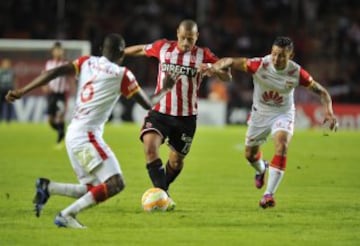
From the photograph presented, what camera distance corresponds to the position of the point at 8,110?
31.4 m

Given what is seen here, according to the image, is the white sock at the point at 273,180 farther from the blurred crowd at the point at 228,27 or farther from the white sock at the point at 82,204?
the blurred crowd at the point at 228,27

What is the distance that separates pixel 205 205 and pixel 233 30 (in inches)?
885

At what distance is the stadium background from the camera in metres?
32.5

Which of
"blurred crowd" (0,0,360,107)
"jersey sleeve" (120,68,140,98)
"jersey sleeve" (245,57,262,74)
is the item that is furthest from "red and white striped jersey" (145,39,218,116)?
"blurred crowd" (0,0,360,107)

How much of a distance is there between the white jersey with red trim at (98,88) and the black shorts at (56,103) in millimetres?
13141

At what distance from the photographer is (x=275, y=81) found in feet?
39.7

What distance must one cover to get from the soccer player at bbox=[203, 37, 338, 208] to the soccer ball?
1238mm

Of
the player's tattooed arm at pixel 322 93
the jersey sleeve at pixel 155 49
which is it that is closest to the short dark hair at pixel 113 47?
the jersey sleeve at pixel 155 49

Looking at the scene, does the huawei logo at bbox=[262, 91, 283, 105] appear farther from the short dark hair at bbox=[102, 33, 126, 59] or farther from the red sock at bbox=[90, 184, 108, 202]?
the red sock at bbox=[90, 184, 108, 202]

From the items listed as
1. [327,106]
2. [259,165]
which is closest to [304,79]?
[327,106]

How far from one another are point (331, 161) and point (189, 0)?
51.9ft

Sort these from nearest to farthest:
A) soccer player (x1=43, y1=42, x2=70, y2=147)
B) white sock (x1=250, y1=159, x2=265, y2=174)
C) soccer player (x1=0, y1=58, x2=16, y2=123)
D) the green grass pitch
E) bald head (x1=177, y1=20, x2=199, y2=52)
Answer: the green grass pitch, bald head (x1=177, y1=20, x2=199, y2=52), white sock (x1=250, y1=159, x2=265, y2=174), soccer player (x1=43, y1=42, x2=70, y2=147), soccer player (x1=0, y1=58, x2=16, y2=123)

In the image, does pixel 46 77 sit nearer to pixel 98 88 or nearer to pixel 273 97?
pixel 98 88

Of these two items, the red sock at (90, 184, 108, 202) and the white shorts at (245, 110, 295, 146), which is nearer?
the red sock at (90, 184, 108, 202)
